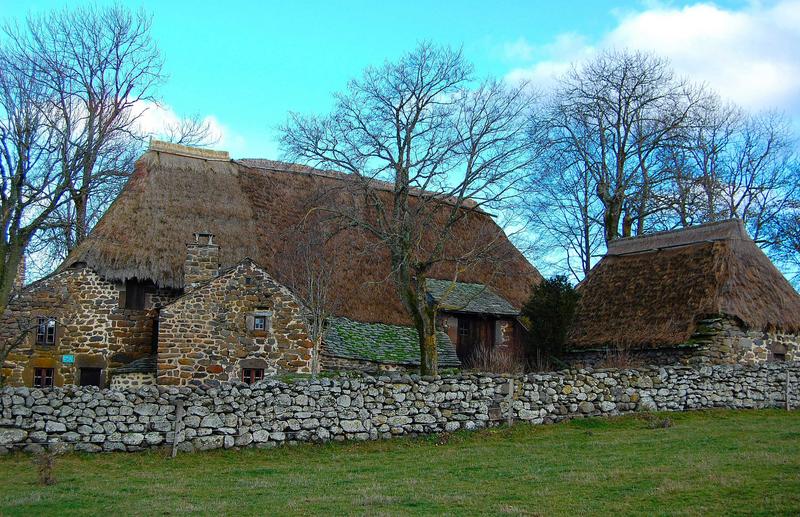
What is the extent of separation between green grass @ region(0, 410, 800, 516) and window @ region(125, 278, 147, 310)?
1175 cm

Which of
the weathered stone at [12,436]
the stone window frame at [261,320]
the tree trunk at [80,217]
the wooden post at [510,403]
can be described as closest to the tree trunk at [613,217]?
the wooden post at [510,403]

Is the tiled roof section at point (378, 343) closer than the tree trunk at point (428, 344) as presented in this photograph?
No

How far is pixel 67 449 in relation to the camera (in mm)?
15805

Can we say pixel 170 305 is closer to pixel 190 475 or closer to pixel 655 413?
pixel 190 475

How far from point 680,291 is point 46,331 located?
19.7 m

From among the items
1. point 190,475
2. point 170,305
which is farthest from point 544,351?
point 190,475

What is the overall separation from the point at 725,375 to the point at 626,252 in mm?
9023

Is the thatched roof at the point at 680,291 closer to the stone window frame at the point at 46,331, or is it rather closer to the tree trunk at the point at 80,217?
the stone window frame at the point at 46,331

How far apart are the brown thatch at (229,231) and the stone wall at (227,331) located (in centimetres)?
411

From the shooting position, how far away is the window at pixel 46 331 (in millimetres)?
25953

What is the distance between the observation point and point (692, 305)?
24.8 metres

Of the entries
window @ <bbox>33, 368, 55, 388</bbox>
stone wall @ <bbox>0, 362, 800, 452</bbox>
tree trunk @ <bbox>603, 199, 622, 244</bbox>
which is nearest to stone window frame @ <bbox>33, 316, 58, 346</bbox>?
window @ <bbox>33, 368, 55, 388</bbox>

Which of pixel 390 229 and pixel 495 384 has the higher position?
pixel 390 229

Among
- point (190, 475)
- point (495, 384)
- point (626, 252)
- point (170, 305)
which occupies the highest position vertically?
point (626, 252)
